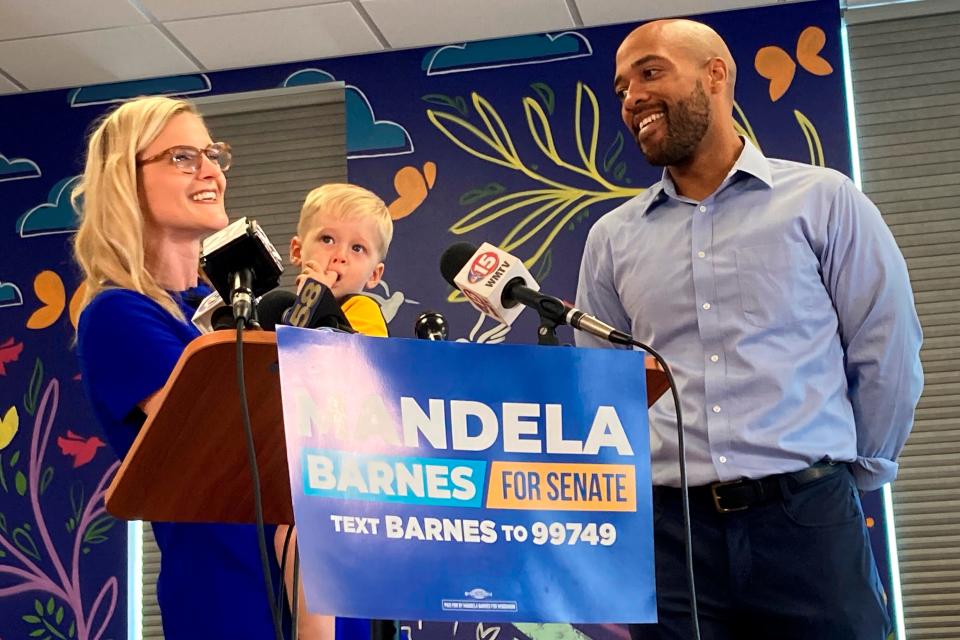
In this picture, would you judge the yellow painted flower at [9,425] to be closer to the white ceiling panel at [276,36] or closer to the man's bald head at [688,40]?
the white ceiling panel at [276,36]

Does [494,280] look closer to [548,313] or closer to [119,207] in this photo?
[548,313]

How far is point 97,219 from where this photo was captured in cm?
188

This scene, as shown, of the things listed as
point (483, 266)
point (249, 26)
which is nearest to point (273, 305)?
point (483, 266)

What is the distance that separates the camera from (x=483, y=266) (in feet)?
4.80

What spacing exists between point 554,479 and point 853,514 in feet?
2.87

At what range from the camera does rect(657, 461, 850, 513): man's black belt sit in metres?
1.92

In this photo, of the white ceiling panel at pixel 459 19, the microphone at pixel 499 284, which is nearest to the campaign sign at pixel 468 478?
the microphone at pixel 499 284

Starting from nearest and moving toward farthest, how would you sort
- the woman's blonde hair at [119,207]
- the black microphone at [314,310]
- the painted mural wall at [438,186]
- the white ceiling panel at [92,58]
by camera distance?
the black microphone at [314,310]
the woman's blonde hair at [119,207]
the painted mural wall at [438,186]
the white ceiling panel at [92,58]

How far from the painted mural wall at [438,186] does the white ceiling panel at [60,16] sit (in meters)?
0.54

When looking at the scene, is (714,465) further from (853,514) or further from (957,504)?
(957,504)

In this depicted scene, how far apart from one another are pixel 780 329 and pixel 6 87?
4.00 meters

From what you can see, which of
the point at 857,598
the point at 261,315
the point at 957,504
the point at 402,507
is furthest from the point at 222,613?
the point at 957,504

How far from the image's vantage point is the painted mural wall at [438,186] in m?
4.43

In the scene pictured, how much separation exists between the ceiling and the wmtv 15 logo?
10.0 feet
